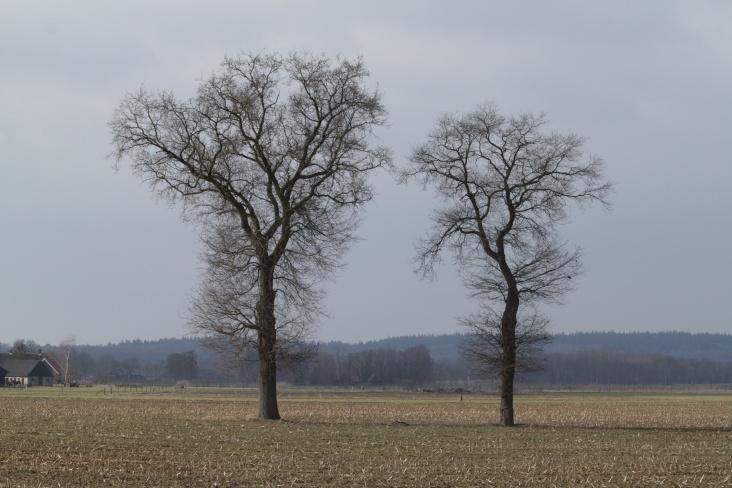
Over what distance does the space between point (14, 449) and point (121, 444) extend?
2.70 m

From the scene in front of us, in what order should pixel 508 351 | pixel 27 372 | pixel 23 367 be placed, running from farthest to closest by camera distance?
1. pixel 23 367
2. pixel 27 372
3. pixel 508 351

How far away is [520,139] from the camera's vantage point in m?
32.2

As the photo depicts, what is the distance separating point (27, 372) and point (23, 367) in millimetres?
1773

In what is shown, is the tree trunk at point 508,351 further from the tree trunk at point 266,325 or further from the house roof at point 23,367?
the house roof at point 23,367

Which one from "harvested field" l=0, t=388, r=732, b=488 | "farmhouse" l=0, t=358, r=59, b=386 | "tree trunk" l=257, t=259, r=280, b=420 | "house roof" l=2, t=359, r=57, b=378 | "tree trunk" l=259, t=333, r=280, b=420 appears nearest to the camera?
"harvested field" l=0, t=388, r=732, b=488

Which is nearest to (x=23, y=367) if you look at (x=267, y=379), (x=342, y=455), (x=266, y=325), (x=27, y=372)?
(x=27, y=372)

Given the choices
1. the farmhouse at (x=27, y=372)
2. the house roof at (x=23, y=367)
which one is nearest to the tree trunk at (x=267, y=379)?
the farmhouse at (x=27, y=372)

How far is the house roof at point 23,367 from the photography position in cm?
12638

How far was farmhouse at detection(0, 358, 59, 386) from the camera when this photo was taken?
411 ft

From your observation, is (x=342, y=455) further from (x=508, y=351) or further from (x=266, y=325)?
(x=508, y=351)

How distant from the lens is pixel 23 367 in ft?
420

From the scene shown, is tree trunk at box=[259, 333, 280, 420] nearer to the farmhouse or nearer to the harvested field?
the harvested field

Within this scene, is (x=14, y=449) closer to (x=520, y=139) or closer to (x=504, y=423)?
(x=504, y=423)

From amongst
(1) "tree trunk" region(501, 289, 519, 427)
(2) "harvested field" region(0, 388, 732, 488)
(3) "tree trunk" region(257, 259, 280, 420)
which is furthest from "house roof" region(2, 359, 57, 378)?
(1) "tree trunk" region(501, 289, 519, 427)
